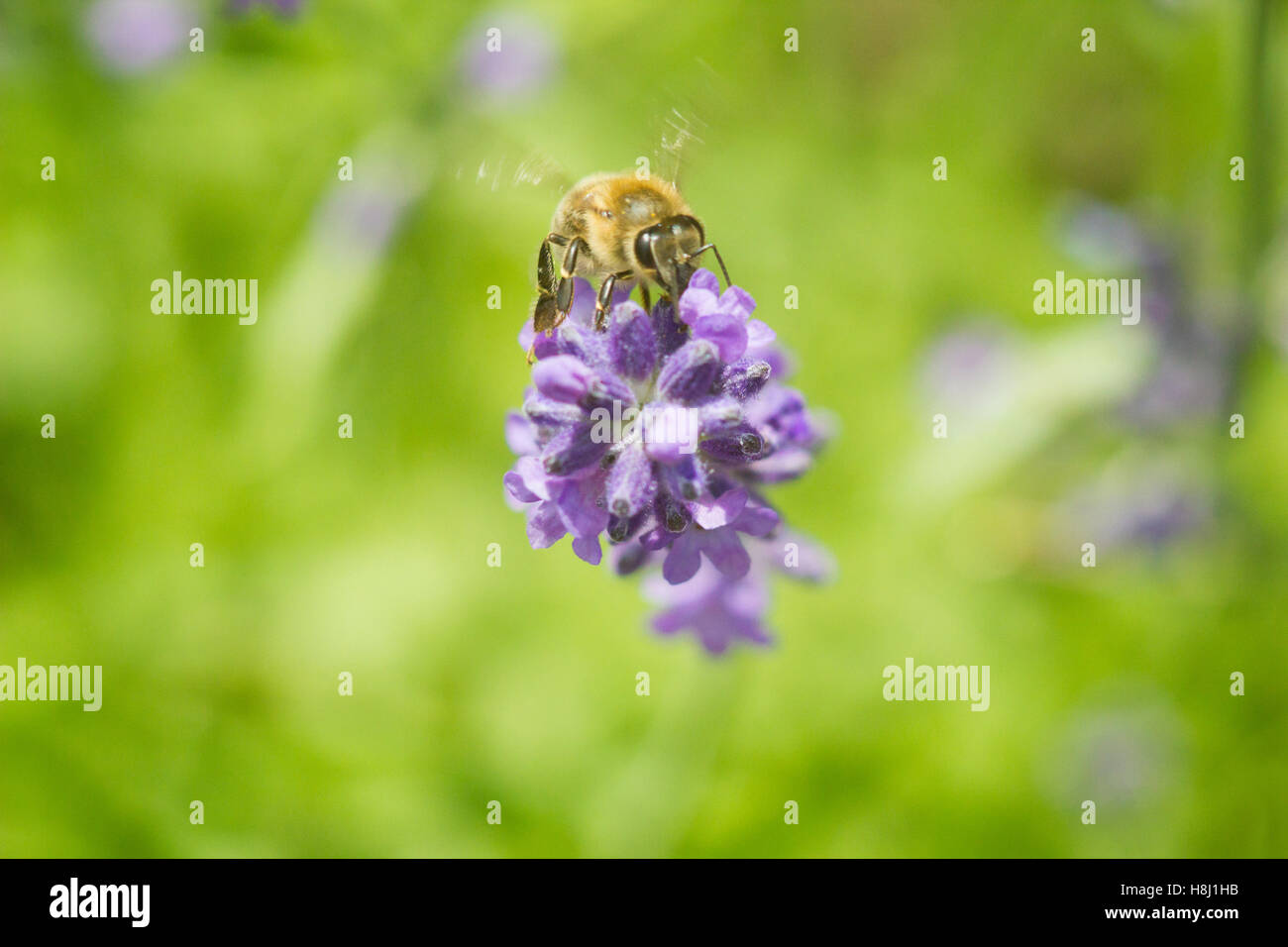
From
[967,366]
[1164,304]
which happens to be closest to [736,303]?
[1164,304]

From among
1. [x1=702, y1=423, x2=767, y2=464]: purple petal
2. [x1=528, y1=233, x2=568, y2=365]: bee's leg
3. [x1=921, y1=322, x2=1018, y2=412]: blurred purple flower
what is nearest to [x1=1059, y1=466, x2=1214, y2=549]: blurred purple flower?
[x1=921, y1=322, x2=1018, y2=412]: blurred purple flower

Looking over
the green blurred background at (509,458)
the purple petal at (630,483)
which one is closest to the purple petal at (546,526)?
the purple petal at (630,483)

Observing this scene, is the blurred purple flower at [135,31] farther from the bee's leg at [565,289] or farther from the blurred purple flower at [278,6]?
the bee's leg at [565,289]

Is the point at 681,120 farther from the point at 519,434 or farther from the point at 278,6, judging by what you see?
the point at 278,6

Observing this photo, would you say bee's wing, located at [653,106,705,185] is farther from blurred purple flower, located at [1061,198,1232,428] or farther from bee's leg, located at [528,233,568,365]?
blurred purple flower, located at [1061,198,1232,428]
